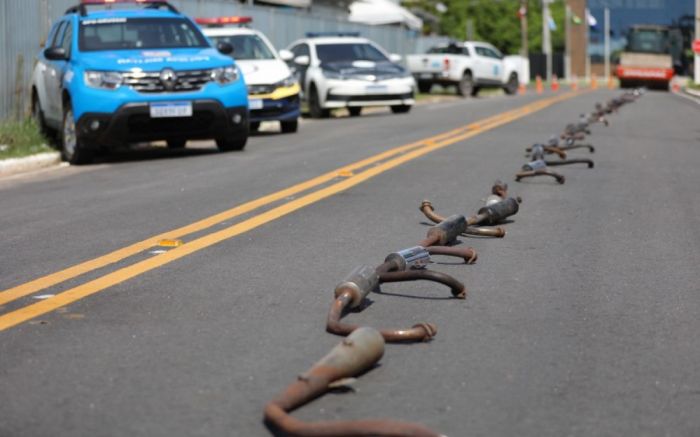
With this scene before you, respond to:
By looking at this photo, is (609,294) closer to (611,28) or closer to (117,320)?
(117,320)

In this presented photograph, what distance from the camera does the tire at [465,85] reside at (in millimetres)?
Result: 45219

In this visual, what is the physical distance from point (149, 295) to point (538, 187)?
6013mm

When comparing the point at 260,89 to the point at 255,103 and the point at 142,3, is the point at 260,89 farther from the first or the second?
the point at 142,3

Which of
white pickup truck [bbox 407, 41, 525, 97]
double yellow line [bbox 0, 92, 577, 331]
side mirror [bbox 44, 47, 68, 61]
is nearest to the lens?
double yellow line [bbox 0, 92, 577, 331]

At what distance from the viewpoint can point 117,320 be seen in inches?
237

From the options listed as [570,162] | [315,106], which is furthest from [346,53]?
[570,162]

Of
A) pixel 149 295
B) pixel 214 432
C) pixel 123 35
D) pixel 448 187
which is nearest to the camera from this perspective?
pixel 214 432

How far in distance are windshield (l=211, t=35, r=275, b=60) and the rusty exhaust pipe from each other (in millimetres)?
18357

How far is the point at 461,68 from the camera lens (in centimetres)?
4491

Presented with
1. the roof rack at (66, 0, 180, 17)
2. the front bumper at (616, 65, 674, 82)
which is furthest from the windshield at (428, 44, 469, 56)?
the roof rack at (66, 0, 180, 17)

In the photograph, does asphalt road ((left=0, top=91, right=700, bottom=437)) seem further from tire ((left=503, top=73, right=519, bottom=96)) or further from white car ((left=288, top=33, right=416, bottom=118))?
tire ((left=503, top=73, right=519, bottom=96))

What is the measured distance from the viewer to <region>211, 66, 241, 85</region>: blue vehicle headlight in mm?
16344

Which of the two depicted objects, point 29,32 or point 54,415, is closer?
point 54,415

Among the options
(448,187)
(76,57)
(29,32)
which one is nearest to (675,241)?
(448,187)
